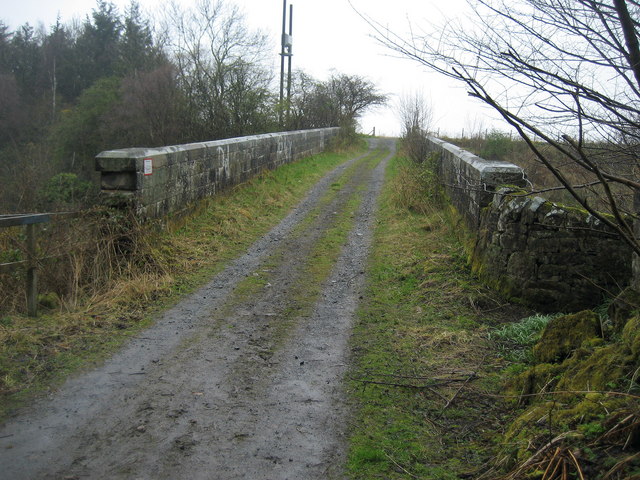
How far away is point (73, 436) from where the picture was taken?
11.5 feet

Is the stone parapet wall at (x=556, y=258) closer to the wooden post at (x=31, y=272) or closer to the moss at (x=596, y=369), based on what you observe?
the moss at (x=596, y=369)

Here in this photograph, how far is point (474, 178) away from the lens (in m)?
7.98

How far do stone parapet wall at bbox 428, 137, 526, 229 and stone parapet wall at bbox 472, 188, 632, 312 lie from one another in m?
0.53

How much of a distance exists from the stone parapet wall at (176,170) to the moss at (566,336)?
17.5ft

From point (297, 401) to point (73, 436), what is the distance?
149cm

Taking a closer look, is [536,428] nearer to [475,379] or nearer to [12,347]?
[475,379]

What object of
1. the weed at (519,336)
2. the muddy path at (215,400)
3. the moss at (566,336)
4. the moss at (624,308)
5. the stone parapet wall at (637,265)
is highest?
the stone parapet wall at (637,265)

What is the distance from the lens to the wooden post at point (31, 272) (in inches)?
217

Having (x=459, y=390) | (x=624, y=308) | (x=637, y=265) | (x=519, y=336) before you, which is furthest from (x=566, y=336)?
(x=519, y=336)

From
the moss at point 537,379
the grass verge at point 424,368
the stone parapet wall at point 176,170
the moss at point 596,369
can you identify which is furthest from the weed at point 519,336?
the stone parapet wall at point 176,170

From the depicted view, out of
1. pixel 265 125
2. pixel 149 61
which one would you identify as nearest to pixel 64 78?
pixel 149 61

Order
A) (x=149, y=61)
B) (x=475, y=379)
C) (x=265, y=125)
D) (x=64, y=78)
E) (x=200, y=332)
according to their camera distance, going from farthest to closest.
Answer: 1. (x=64, y=78)
2. (x=149, y=61)
3. (x=265, y=125)
4. (x=200, y=332)
5. (x=475, y=379)

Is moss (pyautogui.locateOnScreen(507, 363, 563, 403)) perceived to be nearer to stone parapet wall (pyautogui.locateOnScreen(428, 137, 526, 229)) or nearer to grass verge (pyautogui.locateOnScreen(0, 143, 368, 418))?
stone parapet wall (pyautogui.locateOnScreen(428, 137, 526, 229))

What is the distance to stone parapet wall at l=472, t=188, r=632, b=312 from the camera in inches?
222
